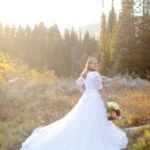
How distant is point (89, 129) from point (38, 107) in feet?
13.9

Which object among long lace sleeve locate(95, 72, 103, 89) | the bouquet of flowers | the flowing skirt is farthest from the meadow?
long lace sleeve locate(95, 72, 103, 89)

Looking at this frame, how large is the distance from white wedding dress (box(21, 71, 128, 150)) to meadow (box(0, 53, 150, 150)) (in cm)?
51

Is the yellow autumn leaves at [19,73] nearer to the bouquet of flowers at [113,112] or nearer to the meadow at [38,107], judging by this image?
the meadow at [38,107]

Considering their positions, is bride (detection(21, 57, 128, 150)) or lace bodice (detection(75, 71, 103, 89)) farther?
lace bodice (detection(75, 71, 103, 89))

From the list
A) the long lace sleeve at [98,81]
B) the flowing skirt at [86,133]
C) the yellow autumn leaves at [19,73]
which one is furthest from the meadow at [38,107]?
the long lace sleeve at [98,81]

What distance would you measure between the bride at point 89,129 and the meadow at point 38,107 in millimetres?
496

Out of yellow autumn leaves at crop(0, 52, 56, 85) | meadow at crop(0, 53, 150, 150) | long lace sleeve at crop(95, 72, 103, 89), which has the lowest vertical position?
meadow at crop(0, 53, 150, 150)

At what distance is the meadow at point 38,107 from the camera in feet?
17.3

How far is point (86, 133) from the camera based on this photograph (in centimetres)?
433

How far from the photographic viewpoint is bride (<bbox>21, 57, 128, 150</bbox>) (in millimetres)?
4285

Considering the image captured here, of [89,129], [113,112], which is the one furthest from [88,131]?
[113,112]

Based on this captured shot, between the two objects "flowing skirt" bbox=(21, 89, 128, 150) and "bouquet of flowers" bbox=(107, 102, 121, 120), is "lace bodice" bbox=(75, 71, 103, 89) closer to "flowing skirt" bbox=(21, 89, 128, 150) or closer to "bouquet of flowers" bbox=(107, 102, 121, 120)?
"flowing skirt" bbox=(21, 89, 128, 150)

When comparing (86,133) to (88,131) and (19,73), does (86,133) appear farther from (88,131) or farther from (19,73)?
(19,73)

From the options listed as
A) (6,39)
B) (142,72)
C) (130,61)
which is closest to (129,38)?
(130,61)
